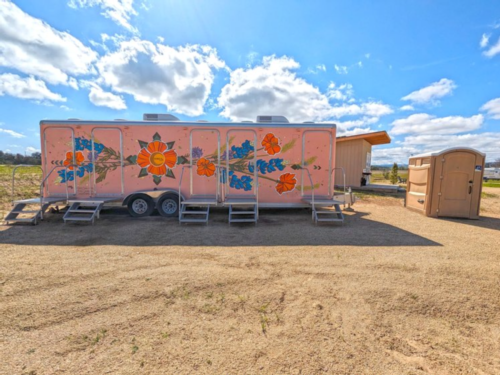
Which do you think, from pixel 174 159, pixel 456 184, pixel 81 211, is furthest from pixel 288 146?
pixel 81 211

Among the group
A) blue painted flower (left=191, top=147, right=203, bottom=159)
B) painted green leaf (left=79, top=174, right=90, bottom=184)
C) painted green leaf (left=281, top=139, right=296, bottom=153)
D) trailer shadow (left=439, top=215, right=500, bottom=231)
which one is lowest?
trailer shadow (left=439, top=215, right=500, bottom=231)

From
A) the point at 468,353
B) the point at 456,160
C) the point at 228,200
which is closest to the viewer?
the point at 468,353

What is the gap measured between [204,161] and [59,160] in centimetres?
418

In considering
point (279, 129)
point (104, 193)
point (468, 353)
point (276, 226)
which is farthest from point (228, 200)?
point (468, 353)

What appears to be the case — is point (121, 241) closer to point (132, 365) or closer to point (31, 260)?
point (31, 260)

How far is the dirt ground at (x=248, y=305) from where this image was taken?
1960 millimetres

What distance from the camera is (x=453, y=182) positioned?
284 inches

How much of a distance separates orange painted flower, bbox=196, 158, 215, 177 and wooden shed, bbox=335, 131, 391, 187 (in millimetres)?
11459

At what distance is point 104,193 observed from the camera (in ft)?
22.7

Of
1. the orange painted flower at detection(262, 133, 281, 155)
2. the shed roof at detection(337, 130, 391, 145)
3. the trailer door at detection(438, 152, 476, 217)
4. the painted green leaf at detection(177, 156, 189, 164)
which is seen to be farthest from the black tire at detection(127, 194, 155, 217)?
the shed roof at detection(337, 130, 391, 145)

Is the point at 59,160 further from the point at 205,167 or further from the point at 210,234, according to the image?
the point at 210,234

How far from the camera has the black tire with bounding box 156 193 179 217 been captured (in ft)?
22.7

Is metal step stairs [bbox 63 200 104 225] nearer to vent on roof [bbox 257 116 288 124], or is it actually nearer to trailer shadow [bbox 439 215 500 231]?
vent on roof [bbox 257 116 288 124]

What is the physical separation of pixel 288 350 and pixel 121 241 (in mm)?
4181
